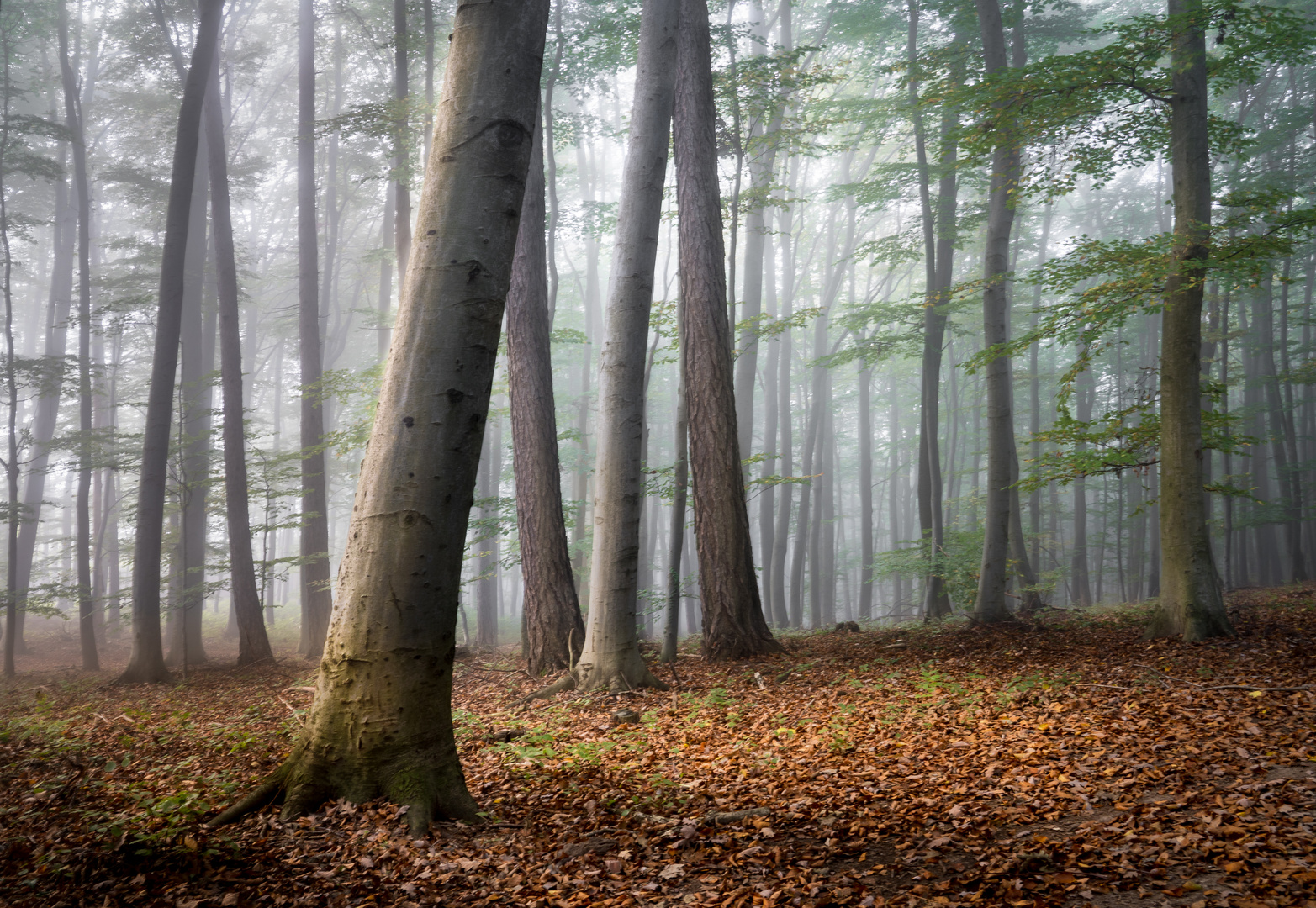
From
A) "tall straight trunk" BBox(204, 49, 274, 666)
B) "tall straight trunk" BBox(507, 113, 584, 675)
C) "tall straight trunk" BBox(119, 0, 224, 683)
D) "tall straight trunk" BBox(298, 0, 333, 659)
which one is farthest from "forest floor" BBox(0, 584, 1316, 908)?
"tall straight trunk" BBox(298, 0, 333, 659)

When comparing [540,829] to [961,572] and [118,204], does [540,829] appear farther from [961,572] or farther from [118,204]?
[118,204]

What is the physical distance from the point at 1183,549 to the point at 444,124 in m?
8.47

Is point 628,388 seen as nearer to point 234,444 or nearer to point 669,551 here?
point 669,551

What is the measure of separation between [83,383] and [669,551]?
13461mm

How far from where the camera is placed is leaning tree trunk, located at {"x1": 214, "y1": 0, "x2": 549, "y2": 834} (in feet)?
11.5

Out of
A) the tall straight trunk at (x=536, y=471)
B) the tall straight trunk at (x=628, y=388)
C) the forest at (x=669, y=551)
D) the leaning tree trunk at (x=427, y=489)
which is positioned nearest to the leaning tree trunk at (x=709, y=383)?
the forest at (x=669, y=551)

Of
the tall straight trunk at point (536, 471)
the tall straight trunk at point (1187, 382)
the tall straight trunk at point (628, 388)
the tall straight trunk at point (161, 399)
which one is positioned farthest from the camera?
the tall straight trunk at point (161, 399)

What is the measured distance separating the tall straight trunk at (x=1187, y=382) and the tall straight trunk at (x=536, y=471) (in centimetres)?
689

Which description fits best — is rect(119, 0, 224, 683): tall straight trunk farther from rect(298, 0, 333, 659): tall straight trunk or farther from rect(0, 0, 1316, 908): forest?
rect(298, 0, 333, 659): tall straight trunk

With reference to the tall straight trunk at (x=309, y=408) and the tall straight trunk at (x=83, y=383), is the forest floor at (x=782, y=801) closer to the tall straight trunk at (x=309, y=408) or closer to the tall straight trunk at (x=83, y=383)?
the tall straight trunk at (x=309, y=408)

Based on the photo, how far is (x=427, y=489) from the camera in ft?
11.5

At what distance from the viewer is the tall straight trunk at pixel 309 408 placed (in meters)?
14.4

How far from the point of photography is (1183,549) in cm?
783

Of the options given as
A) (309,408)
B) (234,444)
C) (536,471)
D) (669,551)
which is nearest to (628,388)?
(536,471)
